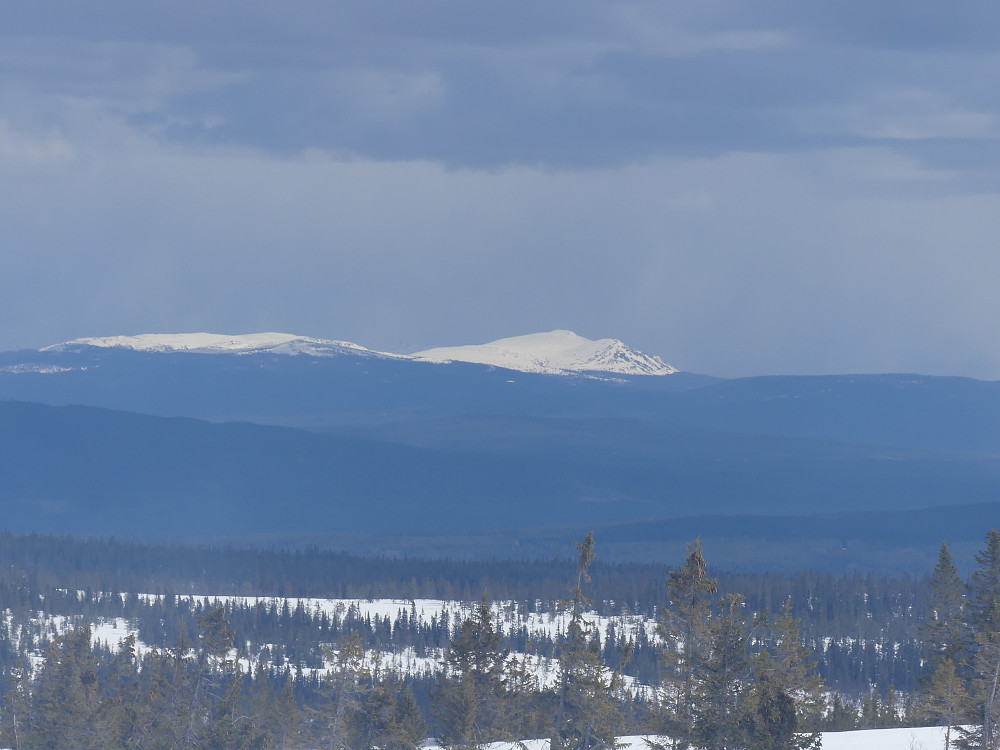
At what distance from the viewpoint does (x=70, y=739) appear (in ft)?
229

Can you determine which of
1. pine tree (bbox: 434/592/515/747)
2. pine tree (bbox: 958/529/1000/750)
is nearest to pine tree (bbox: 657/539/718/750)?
pine tree (bbox: 958/529/1000/750)

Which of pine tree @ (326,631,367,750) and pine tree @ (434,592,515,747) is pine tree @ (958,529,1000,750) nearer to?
pine tree @ (434,592,515,747)

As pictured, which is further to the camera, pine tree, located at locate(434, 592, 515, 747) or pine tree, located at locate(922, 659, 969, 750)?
pine tree, located at locate(434, 592, 515, 747)

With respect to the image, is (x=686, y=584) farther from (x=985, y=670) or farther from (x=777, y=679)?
(x=985, y=670)

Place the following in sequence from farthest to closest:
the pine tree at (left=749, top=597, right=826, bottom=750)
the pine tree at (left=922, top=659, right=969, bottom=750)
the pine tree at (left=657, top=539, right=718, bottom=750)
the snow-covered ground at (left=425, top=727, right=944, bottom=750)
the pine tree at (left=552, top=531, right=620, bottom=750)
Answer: the snow-covered ground at (left=425, top=727, right=944, bottom=750) → the pine tree at (left=552, top=531, right=620, bottom=750) → the pine tree at (left=922, top=659, right=969, bottom=750) → the pine tree at (left=657, top=539, right=718, bottom=750) → the pine tree at (left=749, top=597, right=826, bottom=750)

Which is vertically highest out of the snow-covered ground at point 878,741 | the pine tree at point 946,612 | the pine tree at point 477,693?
the pine tree at point 946,612

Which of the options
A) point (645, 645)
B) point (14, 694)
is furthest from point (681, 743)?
point (645, 645)

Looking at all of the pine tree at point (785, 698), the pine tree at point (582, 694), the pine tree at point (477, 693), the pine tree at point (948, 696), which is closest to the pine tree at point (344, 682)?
the pine tree at point (477, 693)

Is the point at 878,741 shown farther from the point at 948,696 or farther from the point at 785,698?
the point at 785,698

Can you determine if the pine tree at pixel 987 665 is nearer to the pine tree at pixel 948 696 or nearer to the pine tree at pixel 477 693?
the pine tree at pixel 948 696

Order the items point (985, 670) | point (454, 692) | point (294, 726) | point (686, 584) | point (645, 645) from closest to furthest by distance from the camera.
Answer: point (686, 584) < point (985, 670) < point (454, 692) < point (294, 726) < point (645, 645)

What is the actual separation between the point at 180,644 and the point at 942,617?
39859 millimetres

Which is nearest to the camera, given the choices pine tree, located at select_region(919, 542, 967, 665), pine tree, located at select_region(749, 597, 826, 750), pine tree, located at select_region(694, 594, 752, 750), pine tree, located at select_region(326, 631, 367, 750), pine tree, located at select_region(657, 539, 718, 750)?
pine tree, located at select_region(749, 597, 826, 750)

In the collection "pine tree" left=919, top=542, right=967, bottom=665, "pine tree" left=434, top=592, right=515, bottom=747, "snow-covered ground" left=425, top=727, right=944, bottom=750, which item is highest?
"pine tree" left=919, top=542, right=967, bottom=665
